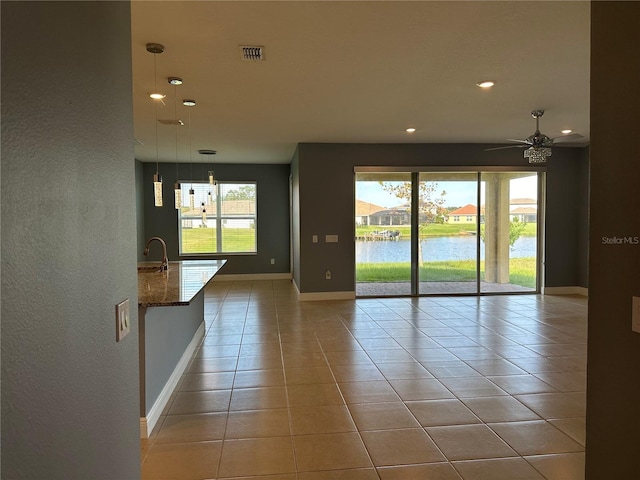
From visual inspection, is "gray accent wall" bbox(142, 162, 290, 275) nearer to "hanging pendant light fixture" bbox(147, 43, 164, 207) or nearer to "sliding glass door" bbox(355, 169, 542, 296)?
"sliding glass door" bbox(355, 169, 542, 296)

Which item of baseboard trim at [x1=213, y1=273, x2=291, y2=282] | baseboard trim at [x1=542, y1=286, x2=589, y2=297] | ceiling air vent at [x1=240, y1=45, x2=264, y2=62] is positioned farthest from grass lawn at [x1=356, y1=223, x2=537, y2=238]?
ceiling air vent at [x1=240, y1=45, x2=264, y2=62]

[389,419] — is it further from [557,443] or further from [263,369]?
[263,369]

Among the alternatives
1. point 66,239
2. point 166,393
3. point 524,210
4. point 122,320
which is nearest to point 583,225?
point 524,210

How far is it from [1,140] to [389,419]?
2.72 m

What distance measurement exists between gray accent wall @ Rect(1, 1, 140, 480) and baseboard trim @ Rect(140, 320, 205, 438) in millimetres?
1377

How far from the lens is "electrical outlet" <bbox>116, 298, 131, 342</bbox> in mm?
1245

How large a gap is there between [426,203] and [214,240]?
492 centimetres

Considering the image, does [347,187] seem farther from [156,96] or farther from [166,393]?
[166,393]

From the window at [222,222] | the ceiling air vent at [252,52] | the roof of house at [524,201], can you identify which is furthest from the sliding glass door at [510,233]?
the ceiling air vent at [252,52]

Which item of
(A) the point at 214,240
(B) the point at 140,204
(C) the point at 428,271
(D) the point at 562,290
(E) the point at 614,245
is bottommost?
(D) the point at 562,290

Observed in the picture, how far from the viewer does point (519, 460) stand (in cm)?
234

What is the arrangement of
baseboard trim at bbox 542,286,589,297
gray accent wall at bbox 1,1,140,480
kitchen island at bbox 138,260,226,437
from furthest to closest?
baseboard trim at bbox 542,286,589,297 → kitchen island at bbox 138,260,226,437 → gray accent wall at bbox 1,1,140,480

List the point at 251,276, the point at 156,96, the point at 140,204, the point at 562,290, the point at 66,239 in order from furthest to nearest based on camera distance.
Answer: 1. the point at 251,276
2. the point at 140,204
3. the point at 562,290
4. the point at 156,96
5. the point at 66,239

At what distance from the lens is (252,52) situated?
3057mm
